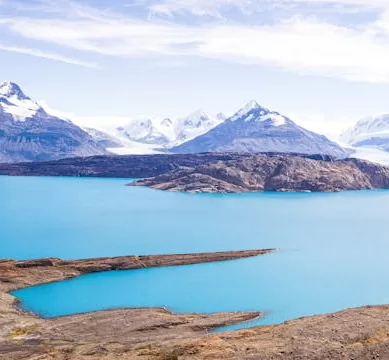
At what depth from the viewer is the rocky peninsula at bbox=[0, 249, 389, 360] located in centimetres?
3775

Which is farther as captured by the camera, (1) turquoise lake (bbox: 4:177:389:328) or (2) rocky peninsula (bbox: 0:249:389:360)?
(1) turquoise lake (bbox: 4:177:389:328)

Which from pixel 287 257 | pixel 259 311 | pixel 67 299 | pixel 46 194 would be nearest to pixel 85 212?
pixel 46 194

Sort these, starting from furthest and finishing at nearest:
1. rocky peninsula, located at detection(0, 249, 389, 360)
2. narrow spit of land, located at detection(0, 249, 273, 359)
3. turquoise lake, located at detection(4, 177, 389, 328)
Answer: turquoise lake, located at detection(4, 177, 389, 328)
narrow spit of land, located at detection(0, 249, 273, 359)
rocky peninsula, located at detection(0, 249, 389, 360)

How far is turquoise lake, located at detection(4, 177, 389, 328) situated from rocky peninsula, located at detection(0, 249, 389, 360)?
4.94 meters

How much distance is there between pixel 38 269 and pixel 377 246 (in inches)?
2175

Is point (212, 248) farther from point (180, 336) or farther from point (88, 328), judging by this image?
point (180, 336)

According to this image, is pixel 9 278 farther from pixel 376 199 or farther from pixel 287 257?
pixel 376 199

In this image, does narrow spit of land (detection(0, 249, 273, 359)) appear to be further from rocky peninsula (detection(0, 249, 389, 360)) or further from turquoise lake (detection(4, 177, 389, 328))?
turquoise lake (detection(4, 177, 389, 328))

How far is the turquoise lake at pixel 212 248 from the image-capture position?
6500cm

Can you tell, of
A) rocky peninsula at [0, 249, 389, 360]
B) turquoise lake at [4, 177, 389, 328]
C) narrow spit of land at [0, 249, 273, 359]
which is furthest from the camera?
turquoise lake at [4, 177, 389, 328]

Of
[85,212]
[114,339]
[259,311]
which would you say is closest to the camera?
[114,339]

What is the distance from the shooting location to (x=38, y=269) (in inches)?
3041

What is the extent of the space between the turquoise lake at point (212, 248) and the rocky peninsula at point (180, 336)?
16.2ft

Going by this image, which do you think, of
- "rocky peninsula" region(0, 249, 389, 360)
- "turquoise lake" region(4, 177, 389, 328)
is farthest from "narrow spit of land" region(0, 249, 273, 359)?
"turquoise lake" region(4, 177, 389, 328)
